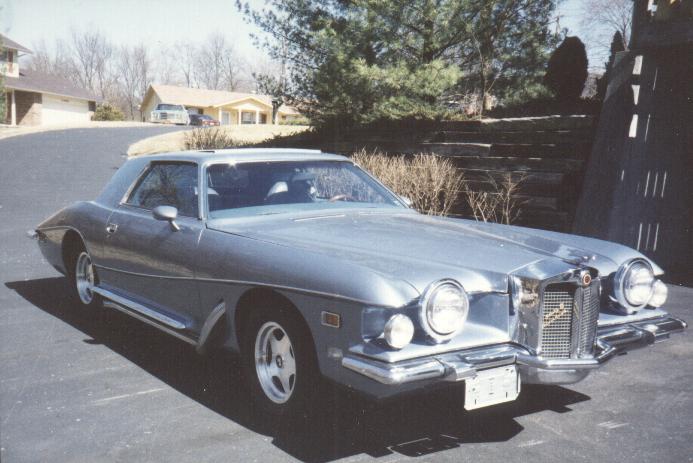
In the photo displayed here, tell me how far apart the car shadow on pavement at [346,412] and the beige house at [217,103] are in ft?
198

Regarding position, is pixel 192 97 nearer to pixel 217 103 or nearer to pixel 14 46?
pixel 217 103

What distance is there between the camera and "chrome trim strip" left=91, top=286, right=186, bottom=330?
4109mm

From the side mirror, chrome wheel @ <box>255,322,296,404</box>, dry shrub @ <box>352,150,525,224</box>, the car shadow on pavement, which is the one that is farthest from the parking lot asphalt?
dry shrub @ <box>352,150,525,224</box>

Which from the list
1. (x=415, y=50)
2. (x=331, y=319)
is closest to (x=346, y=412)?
(x=331, y=319)

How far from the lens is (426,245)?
3.58 meters

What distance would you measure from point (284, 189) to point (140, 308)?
126 centimetres

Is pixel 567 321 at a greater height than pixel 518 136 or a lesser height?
lesser

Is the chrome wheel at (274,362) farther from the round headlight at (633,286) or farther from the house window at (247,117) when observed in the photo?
the house window at (247,117)

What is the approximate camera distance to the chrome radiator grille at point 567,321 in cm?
321

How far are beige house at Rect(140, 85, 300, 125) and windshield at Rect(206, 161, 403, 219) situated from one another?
197 ft

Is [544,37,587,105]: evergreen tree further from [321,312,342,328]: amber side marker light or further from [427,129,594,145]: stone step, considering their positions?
[321,312,342,328]: amber side marker light

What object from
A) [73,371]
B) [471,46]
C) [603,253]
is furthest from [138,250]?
[471,46]

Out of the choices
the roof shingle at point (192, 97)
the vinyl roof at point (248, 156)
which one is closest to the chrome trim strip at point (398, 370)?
the vinyl roof at point (248, 156)

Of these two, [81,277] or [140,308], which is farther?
[81,277]
